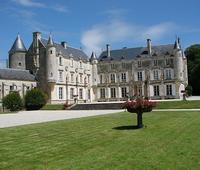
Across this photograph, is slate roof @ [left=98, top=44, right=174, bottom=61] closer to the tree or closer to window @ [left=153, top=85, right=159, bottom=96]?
window @ [left=153, top=85, right=159, bottom=96]

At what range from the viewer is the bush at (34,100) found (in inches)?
1690

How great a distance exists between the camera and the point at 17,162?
701 centimetres

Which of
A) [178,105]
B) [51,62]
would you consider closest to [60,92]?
[51,62]

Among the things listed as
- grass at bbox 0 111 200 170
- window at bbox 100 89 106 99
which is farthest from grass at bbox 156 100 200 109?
window at bbox 100 89 106 99

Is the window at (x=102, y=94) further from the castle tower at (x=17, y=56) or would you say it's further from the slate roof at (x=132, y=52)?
the castle tower at (x=17, y=56)

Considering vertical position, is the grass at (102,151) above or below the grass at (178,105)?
below

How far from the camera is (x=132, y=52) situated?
60.2 metres

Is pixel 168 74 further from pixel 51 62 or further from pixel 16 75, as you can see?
pixel 16 75

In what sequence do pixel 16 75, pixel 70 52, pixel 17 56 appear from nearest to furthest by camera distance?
pixel 16 75 < pixel 17 56 < pixel 70 52

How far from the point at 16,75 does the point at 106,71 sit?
18.1 metres

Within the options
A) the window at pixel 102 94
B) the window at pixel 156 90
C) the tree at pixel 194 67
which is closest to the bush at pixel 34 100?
the window at pixel 102 94

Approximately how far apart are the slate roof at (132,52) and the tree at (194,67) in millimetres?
10532

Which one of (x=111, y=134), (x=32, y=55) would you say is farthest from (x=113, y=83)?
(x=111, y=134)

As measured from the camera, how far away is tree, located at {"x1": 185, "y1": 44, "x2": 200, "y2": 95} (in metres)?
64.6
